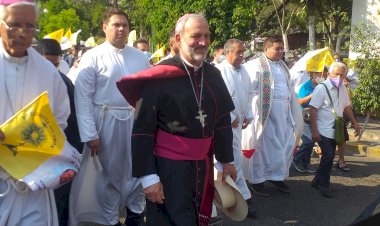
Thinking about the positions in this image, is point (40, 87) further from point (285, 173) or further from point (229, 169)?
point (285, 173)

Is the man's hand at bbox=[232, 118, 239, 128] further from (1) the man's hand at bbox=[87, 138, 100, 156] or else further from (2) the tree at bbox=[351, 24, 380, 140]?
(2) the tree at bbox=[351, 24, 380, 140]

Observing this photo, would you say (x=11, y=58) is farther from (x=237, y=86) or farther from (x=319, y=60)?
(x=319, y=60)

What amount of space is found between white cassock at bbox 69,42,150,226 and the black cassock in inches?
48.8

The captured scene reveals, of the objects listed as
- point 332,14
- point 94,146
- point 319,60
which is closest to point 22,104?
point 94,146

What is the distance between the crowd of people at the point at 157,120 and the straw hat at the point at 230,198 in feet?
0.24

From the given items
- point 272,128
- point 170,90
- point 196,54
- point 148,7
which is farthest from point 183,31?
point 148,7

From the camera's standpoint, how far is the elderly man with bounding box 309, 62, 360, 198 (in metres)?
6.62

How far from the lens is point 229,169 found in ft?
12.6

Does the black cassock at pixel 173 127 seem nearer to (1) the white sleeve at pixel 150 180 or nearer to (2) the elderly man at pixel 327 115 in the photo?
(1) the white sleeve at pixel 150 180

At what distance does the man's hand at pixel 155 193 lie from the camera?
338 centimetres

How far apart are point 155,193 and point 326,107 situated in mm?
3981

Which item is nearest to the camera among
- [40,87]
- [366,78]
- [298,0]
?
[40,87]

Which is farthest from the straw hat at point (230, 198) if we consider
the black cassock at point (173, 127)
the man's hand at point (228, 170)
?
the black cassock at point (173, 127)

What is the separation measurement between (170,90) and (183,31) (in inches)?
16.4
